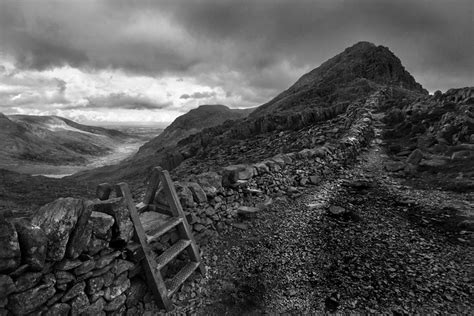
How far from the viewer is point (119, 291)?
178 inches

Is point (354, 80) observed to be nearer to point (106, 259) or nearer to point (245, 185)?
point (245, 185)

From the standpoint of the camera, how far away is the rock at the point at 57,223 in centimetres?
361

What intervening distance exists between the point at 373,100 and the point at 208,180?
30.9m

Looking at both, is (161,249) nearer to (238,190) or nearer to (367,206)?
(238,190)

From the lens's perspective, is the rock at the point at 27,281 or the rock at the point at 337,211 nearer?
the rock at the point at 27,281

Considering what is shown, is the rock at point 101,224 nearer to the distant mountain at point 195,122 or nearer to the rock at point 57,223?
the rock at point 57,223

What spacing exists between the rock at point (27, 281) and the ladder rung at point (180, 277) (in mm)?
2549

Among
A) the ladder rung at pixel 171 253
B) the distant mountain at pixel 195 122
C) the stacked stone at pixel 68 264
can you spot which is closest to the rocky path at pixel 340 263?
the ladder rung at pixel 171 253

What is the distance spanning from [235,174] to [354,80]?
150 feet

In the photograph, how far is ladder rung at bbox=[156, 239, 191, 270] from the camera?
16.6ft

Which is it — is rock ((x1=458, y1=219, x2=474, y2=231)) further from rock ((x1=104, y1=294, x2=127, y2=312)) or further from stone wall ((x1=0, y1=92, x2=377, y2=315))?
rock ((x1=104, y1=294, x2=127, y2=312))

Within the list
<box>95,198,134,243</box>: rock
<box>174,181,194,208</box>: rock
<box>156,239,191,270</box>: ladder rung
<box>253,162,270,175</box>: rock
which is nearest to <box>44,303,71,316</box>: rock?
→ <box>95,198,134,243</box>: rock

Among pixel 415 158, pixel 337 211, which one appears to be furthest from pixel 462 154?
pixel 337 211

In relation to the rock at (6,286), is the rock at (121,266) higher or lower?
lower
